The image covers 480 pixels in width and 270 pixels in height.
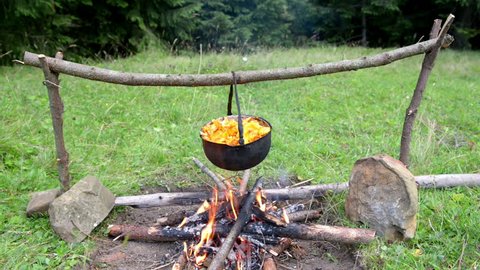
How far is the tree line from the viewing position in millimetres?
9984

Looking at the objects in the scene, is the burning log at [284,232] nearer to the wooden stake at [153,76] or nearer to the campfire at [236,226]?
the campfire at [236,226]

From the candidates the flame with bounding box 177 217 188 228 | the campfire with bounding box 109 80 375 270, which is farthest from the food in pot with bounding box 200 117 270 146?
the flame with bounding box 177 217 188 228

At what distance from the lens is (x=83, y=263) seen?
304 cm

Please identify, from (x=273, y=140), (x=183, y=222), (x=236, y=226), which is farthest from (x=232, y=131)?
(x=273, y=140)

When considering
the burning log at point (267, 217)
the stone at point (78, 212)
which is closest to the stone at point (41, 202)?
the stone at point (78, 212)

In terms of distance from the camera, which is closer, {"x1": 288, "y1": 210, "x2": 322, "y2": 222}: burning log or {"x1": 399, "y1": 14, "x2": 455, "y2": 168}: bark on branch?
{"x1": 399, "y1": 14, "x2": 455, "y2": 168}: bark on branch

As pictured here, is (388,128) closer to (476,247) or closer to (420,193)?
(420,193)

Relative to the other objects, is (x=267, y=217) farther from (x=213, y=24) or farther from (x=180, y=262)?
(x=213, y=24)

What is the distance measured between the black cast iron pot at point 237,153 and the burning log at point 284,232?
69 centimetres

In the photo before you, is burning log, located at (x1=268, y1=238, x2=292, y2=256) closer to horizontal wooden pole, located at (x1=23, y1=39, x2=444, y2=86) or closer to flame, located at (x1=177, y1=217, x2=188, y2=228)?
flame, located at (x1=177, y1=217, x2=188, y2=228)

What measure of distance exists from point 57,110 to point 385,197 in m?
2.61

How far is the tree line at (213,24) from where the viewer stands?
32.8ft

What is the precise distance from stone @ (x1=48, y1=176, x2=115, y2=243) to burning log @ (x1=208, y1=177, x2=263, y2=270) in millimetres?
1133

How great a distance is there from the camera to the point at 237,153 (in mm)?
2646
